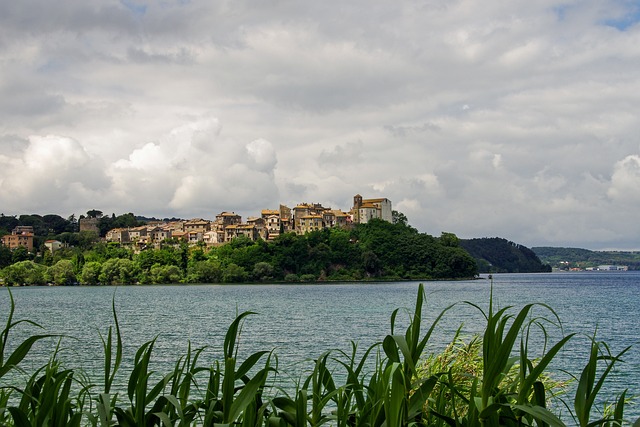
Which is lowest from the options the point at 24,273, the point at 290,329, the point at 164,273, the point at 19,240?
the point at 290,329

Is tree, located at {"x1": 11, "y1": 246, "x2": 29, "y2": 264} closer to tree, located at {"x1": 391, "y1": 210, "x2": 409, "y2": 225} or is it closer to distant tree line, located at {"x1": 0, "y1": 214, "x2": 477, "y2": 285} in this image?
distant tree line, located at {"x1": 0, "y1": 214, "x2": 477, "y2": 285}

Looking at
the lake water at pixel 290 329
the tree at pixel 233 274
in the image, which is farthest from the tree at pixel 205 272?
the lake water at pixel 290 329

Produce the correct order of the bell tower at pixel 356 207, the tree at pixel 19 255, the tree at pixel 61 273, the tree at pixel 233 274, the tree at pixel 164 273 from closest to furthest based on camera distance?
the tree at pixel 164 273, the tree at pixel 61 273, the tree at pixel 233 274, the tree at pixel 19 255, the bell tower at pixel 356 207

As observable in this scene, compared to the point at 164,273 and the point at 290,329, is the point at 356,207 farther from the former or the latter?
the point at 290,329

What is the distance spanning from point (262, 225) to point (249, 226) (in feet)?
18.6

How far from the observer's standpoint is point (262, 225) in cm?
15988

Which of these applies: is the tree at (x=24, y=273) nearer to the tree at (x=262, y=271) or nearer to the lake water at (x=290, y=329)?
the tree at (x=262, y=271)

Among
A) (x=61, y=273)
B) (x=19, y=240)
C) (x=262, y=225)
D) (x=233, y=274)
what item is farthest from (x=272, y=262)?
(x=19, y=240)

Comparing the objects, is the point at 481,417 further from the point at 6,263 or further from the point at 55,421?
Result: the point at 6,263

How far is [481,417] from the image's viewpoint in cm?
241

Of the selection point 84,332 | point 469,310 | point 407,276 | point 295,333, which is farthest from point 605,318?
point 407,276

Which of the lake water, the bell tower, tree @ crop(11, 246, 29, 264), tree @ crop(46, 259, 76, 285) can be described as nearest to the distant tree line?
tree @ crop(46, 259, 76, 285)

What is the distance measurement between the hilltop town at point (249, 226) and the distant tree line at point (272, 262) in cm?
1250

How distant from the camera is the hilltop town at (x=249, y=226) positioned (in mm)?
157625
